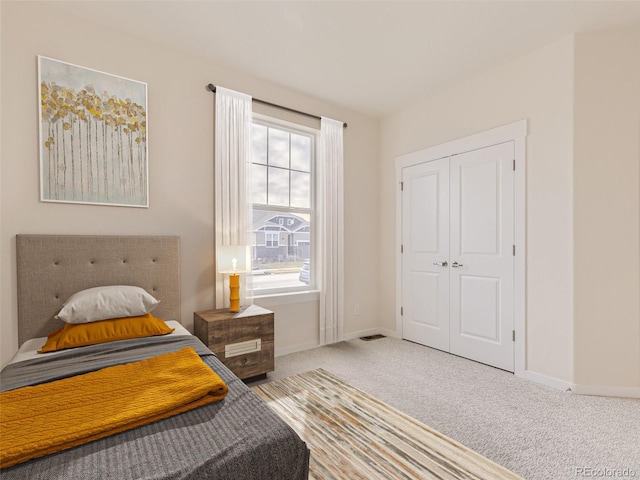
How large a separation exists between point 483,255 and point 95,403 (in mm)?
3075

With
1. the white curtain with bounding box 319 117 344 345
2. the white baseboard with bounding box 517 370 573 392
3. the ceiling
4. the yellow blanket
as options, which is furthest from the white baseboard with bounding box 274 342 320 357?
the ceiling

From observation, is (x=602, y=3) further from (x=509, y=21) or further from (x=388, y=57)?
(x=388, y=57)

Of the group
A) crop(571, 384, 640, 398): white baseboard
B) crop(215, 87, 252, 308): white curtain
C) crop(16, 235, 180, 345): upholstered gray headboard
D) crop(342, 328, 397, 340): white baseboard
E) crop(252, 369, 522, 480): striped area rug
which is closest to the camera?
crop(252, 369, 522, 480): striped area rug

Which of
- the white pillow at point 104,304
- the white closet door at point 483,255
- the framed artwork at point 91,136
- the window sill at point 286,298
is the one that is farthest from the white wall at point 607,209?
the framed artwork at point 91,136

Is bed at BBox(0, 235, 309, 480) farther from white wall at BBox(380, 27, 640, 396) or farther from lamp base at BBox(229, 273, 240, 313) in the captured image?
white wall at BBox(380, 27, 640, 396)

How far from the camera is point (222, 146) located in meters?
2.90

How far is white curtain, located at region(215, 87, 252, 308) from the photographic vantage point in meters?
2.88

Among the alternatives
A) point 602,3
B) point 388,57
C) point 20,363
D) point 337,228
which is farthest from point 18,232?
point 602,3

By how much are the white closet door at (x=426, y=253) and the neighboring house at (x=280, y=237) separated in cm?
121

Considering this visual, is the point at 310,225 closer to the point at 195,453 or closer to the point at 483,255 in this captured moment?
the point at 483,255

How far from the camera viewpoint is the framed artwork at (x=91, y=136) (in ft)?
7.27

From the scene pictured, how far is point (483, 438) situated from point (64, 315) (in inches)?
101

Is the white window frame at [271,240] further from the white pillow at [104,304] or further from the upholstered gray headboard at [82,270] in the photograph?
the white pillow at [104,304]

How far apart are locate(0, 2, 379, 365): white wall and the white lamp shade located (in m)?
0.28
